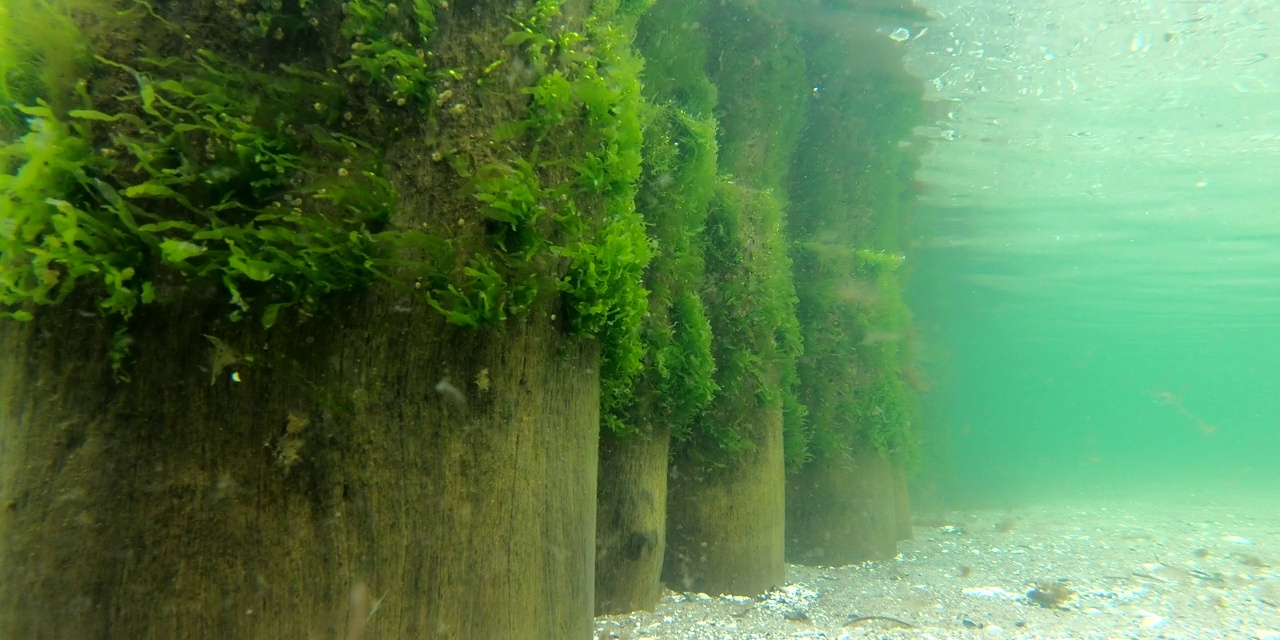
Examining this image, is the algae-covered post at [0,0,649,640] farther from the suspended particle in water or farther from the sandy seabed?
the sandy seabed

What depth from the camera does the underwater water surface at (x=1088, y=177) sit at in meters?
12.5

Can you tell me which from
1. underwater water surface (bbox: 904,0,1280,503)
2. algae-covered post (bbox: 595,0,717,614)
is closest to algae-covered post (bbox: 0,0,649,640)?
algae-covered post (bbox: 595,0,717,614)

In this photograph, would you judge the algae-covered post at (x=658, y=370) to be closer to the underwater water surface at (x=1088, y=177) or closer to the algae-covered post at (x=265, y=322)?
the algae-covered post at (x=265, y=322)

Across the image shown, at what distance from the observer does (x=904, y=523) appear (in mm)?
12328

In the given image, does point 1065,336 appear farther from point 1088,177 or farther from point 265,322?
point 265,322

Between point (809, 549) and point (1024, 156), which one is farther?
point (1024, 156)

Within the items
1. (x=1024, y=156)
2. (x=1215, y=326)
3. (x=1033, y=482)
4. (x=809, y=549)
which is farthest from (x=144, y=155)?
(x=1215, y=326)

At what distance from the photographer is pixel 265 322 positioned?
2.78 metres

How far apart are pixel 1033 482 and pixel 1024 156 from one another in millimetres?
27884

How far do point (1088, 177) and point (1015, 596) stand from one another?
16.9 meters

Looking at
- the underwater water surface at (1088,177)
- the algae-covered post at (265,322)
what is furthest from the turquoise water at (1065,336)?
the algae-covered post at (265,322)

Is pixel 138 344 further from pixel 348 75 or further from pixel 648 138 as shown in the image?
pixel 648 138

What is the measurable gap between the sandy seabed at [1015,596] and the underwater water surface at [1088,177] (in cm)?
845

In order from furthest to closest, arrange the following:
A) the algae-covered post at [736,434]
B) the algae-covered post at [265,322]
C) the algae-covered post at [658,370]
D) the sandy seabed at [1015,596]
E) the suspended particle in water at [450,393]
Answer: the algae-covered post at [736,434]
the sandy seabed at [1015,596]
the algae-covered post at [658,370]
the suspended particle in water at [450,393]
the algae-covered post at [265,322]
